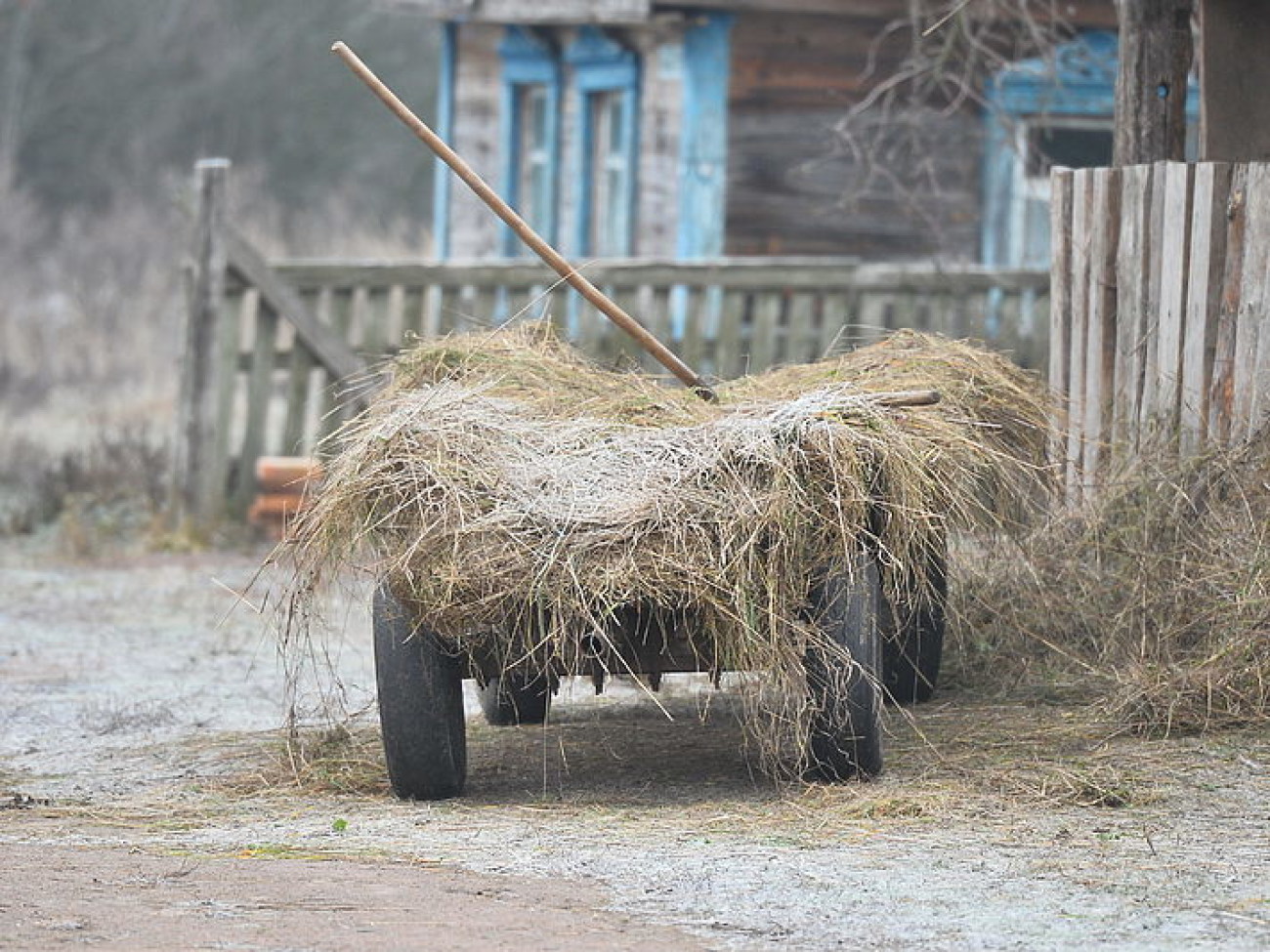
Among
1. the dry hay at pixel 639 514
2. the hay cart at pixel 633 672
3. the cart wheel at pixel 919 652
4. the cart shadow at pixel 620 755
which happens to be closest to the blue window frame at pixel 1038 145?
the cart wheel at pixel 919 652

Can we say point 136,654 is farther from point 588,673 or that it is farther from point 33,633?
point 588,673

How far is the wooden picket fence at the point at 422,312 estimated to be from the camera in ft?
37.8

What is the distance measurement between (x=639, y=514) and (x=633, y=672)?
498 millimetres

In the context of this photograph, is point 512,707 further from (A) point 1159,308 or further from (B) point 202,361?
(B) point 202,361

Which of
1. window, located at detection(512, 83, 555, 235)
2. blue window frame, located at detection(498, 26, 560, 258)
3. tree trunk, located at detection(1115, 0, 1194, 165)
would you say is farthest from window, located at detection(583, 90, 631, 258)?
tree trunk, located at detection(1115, 0, 1194, 165)

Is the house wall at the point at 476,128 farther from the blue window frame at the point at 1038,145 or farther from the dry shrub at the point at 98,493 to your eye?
the blue window frame at the point at 1038,145

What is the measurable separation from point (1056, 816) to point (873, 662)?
2.05ft

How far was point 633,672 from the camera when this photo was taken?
5.42 metres

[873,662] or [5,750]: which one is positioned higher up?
[873,662]

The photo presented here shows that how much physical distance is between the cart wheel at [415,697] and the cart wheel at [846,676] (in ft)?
3.23

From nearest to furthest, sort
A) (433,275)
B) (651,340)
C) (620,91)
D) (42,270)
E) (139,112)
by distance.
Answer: (651,340), (433,275), (620,91), (42,270), (139,112)

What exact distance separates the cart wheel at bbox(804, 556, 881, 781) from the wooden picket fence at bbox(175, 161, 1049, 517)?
20.4 ft

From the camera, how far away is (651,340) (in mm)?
6387

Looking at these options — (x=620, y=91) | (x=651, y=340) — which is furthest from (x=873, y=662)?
(x=620, y=91)
